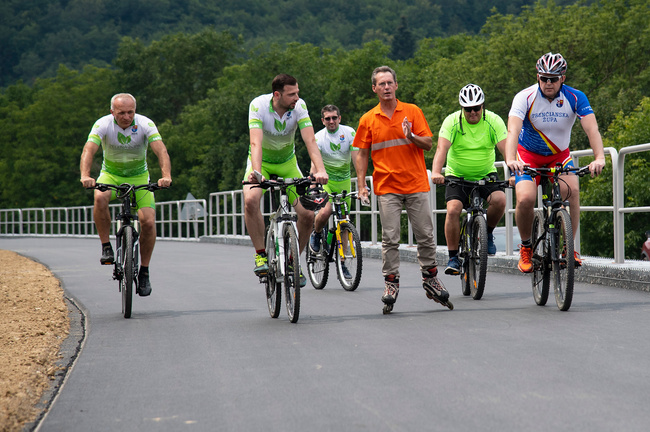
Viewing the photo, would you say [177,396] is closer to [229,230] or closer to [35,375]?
[35,375]

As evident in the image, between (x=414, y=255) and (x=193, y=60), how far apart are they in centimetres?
7076

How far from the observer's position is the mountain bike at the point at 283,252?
6902 mm

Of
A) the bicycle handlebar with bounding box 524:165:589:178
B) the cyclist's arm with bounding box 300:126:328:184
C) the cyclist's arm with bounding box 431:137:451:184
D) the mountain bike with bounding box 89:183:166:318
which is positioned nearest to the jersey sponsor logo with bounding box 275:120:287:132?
the cyclist's arm with bounding box 300:126:328:184

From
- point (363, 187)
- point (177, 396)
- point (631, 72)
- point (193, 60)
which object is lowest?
point (177, 396)

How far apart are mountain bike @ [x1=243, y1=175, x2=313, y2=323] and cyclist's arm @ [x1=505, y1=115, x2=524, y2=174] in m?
1.54

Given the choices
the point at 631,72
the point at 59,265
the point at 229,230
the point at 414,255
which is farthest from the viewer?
the point at 631,72

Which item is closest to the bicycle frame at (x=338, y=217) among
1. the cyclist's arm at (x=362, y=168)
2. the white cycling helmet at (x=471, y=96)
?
the cyclist's arm at (x=362, y=168)

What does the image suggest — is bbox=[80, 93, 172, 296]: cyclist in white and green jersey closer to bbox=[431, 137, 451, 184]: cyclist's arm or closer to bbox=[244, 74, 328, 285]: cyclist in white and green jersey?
bbox=[244, 74, 328, 285]: cyclist in white and green jersey

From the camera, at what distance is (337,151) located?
11.1m

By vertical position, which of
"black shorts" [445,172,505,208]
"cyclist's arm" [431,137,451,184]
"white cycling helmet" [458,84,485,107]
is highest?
"white cycling helmet" [458,84,485,107]

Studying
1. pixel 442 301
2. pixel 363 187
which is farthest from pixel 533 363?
pixel 363 187

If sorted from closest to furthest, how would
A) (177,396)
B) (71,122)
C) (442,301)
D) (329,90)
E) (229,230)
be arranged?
(177,396)
(442,301)
(229,230)
(329,90)
(71,122)

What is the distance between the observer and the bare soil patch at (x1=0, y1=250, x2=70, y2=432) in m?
4.34

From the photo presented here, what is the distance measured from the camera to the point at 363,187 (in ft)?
25.8
